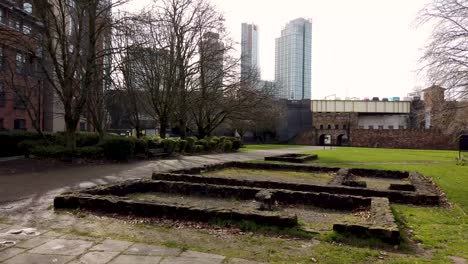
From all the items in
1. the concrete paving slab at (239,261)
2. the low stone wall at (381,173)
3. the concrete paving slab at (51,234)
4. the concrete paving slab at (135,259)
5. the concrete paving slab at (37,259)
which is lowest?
the low stone wall at (381,173)

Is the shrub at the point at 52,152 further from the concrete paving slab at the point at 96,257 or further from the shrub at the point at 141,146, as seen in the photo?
the concrete paving slab at the point at 96,257

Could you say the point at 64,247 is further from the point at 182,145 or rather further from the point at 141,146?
the point at 182,145

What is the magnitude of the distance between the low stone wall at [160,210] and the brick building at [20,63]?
11387mm

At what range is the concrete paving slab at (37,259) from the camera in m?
4.38

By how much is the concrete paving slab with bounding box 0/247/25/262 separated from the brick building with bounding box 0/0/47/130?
45.3 feet

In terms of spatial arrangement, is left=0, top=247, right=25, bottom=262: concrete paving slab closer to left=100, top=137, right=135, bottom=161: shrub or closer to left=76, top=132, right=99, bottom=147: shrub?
left=100, top=137, right=135, bottom=161: shrub

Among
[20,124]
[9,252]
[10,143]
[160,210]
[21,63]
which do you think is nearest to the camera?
[9,252]

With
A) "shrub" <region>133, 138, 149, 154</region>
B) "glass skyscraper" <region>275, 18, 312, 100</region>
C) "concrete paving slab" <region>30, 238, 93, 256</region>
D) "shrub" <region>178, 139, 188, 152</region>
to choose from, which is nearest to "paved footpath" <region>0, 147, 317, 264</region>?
"concrete paving slab" <region>30, 238, 93, 256</region>

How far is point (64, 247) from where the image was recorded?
4953 millimetres

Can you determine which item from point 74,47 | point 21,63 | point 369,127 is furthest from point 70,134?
point 369,127

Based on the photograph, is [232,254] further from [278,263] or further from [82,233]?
[82,233]

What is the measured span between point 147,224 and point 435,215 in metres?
6.16

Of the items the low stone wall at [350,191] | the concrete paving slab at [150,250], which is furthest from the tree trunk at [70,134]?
the concrete paving slab at [150,250]

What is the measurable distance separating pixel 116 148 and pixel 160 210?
1223 cm
